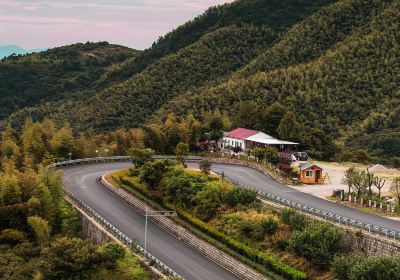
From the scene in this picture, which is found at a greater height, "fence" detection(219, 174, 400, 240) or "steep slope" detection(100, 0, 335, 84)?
"steep slope" detection(100, 0, 335, 84)

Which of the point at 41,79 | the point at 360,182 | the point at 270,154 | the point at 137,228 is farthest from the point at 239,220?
the point at 41,79

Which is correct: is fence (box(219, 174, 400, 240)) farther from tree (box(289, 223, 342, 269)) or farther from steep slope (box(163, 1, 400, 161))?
steep slope (box(163, 1, 400, 161))

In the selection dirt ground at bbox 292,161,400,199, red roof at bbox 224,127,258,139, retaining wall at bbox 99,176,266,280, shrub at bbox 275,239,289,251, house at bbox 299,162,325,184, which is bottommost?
retaining wall at bbox 99,176,266,280

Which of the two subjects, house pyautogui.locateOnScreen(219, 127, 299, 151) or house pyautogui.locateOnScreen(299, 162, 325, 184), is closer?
house pyautogui.locateOnScreen(299, 162, 325, 184)

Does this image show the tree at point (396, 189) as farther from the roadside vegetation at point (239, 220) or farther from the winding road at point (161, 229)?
the roadside vegetation at point (239, 220)

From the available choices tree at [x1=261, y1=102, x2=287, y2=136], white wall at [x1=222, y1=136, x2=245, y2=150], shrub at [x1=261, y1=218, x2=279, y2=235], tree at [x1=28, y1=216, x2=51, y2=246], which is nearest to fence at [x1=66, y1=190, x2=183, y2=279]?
tree at [x1=28, y1=216, x2=51, y2=246]

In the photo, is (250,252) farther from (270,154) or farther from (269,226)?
(270,154)
